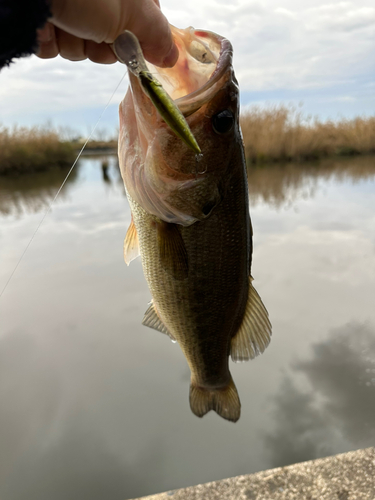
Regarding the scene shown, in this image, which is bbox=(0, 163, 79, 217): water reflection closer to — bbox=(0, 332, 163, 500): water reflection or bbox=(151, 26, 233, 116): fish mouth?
bbox=(0, 332, 163, 500): water reflection

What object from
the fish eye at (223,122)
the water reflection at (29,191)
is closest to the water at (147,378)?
the fish eye at (223,122)

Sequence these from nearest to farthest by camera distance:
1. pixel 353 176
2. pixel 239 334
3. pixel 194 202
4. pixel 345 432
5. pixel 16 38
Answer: pixel 16 38, pixel 194 202, pixel 239 334, pixel 345 432, pixel 353 176

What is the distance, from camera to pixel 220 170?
1158 mm

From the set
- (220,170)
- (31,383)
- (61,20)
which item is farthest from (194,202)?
(31,383)

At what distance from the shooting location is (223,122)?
3.58 feet

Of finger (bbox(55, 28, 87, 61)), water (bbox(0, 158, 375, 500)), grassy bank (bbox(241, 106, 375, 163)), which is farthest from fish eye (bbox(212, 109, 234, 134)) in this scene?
grassy bank (bbox(241, 106, 375, 163))

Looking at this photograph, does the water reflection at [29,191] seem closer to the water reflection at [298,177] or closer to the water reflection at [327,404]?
the water reflection at [298,177]

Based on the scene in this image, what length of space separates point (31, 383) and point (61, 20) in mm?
3437

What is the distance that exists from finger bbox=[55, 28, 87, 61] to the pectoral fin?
2.05 ft

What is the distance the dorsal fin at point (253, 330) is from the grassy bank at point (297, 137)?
12563mm

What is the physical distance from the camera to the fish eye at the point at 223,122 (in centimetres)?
108

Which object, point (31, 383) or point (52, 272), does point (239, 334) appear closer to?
point (31, 383)

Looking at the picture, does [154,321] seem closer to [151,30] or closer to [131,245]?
[131,245]

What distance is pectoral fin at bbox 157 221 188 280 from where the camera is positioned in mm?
1195
